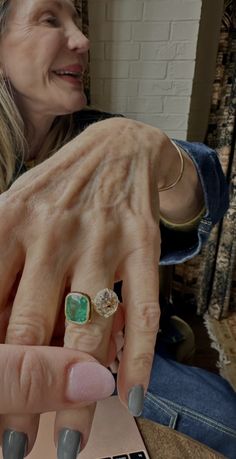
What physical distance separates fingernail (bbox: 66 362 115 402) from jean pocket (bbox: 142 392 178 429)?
51 centimetres

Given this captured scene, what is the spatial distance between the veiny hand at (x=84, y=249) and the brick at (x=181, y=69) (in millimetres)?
1279

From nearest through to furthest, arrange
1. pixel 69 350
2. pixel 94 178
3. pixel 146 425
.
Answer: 1. pixel 69 350
2. pixel 94 178
3. pixel 146 425

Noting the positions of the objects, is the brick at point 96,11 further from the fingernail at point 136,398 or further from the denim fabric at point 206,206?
the fingernail at point 136,398

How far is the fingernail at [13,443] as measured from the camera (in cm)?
31

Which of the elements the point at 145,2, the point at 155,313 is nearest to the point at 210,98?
the point at 145,2

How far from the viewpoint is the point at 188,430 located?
77 centimetres

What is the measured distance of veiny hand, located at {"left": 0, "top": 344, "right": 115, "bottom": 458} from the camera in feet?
0.97

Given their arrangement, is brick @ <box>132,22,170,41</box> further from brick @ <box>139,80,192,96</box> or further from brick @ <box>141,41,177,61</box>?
brick @ <box>139,80,192,96</box>

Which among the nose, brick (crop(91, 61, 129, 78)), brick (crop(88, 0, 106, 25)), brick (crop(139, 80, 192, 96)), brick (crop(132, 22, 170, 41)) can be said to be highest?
brick (crop(88, 0, 106, 25))

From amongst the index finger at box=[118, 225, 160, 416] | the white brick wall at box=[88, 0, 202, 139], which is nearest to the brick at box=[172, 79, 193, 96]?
the white brick wall at box=[88, 0, 202, 139]

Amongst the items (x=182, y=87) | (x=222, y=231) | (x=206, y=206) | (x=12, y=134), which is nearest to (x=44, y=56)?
(x=12, y=134)

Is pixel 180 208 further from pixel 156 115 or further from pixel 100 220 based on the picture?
pixel 156 115

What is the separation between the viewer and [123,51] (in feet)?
5.24

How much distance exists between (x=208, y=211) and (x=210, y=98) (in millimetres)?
1194
